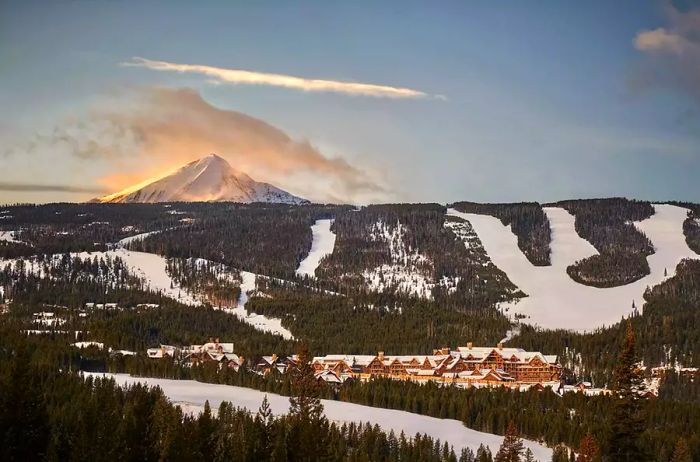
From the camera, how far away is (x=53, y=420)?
234 feet

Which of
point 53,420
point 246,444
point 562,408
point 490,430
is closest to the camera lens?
point 246,444

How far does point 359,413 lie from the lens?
335 ft

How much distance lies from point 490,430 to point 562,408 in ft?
46.5

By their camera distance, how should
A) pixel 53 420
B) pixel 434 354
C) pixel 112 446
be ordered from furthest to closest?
pixel 434 354
pixel 53 420
pixel 112 446

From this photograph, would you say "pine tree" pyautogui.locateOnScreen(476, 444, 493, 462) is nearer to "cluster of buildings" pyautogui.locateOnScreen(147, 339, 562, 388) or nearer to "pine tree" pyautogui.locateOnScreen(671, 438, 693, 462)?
"pine tree" pyautogui.locateOnScreen(671, 438, 693, 462)

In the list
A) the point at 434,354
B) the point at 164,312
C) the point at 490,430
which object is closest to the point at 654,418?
the point at 490,430

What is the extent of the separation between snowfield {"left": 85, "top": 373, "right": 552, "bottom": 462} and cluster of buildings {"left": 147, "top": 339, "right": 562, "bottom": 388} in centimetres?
2476

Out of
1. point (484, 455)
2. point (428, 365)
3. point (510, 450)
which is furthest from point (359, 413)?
point (428, 365)

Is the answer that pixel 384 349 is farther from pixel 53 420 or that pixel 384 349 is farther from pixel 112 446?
pixel 112 446

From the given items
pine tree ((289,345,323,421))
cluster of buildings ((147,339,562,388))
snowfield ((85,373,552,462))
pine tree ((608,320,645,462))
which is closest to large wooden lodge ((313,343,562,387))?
cluster of buildings ((147,339,562,388))

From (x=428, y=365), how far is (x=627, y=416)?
309ft

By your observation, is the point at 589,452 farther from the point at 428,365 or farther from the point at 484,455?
the point at 428,365

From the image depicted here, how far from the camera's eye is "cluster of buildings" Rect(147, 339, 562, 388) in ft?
465

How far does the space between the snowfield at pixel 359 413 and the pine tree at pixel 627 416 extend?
3416cm
